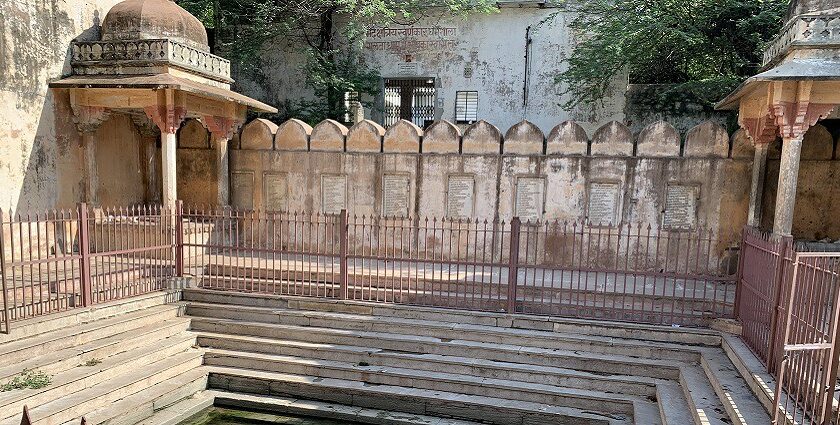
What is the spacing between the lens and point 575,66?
14.3m

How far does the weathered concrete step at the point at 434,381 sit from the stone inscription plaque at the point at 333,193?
398 cm

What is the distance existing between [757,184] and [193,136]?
10898mm

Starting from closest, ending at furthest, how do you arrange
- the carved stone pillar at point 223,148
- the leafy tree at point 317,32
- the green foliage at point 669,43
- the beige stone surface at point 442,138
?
1. the beige stone surface at point 442,138
2. the carved stone pillar at point 223,148
3. the green foliage at point 669,43
4. the leafy tree at point 317,32

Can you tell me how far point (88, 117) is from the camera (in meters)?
9.84

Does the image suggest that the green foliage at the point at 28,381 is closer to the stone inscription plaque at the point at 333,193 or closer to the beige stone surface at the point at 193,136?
the stone inscription plaque at the point at 333,193

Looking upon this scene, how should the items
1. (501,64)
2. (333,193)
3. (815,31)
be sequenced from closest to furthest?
(815,31) < (333,193) < (501,64)

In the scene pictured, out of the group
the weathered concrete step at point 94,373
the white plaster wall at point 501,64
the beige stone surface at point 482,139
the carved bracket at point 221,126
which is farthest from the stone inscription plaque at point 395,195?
the white plaster wall at point 501,64

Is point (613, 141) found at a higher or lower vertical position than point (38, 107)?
lower

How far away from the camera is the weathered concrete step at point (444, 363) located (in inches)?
246

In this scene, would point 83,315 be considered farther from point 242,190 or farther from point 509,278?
point 509,278

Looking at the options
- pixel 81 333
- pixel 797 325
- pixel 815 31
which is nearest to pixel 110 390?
pixel 81 333

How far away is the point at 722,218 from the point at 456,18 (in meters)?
9.54

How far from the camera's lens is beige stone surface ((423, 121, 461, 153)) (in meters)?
10.0

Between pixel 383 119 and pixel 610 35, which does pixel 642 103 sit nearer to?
pixel 610 35
